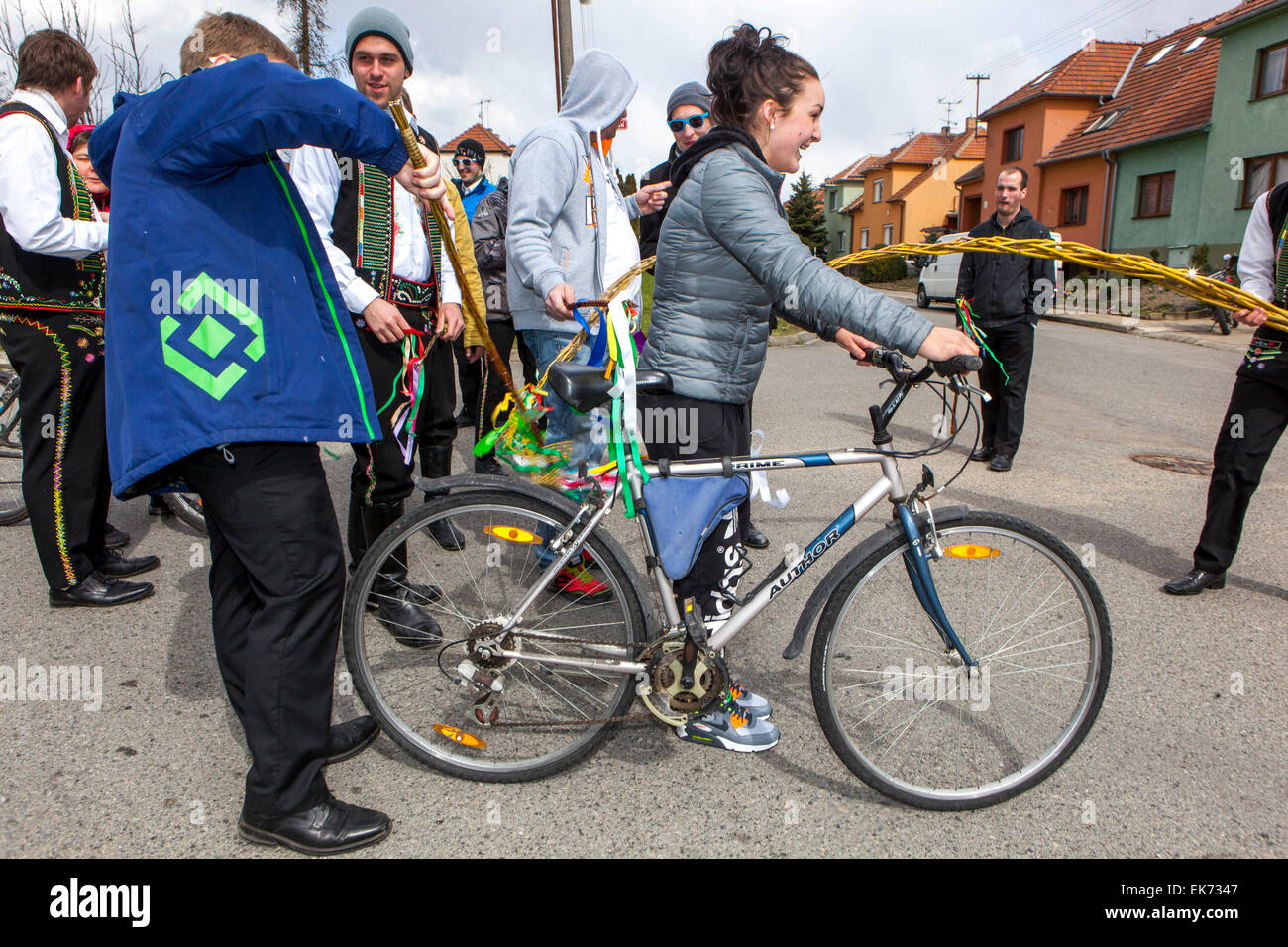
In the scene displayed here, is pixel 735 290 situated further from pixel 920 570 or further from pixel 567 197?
pixel 567 197

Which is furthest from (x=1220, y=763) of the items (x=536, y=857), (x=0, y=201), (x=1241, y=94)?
(x=1241, y=94)

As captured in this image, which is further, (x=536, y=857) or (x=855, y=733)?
(x=855, y=733)

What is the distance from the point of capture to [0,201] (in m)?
3.41

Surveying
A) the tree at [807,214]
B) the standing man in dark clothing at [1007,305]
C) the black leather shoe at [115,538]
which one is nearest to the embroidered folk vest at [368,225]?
the black leather shoe at [115,538]

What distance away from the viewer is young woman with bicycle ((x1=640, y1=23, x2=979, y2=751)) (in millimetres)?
2223

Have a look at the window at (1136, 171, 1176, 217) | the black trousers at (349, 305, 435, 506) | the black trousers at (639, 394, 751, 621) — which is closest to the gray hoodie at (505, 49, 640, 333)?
the black trousers at (349, 305, 435, 506)

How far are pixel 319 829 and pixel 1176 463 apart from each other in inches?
261

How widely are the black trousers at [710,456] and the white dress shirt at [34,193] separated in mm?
2569

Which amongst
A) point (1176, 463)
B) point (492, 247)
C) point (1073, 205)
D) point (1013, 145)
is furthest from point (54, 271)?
point (1013, 145)

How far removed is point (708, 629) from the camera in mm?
2598

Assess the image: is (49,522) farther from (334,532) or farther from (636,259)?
(636,259)

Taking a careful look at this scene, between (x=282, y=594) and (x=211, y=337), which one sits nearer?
(x=211, y=337)

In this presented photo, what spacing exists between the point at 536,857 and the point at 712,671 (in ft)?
2.29
